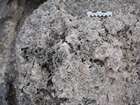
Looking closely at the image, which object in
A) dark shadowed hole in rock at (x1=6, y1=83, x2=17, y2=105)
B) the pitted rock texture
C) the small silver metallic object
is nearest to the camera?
the pitted rock texture

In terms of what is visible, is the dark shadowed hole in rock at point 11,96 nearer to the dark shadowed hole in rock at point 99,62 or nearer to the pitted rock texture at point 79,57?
the pitted rock texture at point 79,57

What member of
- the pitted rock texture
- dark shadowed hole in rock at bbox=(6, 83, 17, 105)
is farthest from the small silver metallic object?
dark shadowed hole in rock at bbox=(6, 83, 17, 105)

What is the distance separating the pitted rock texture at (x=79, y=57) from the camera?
102 cm

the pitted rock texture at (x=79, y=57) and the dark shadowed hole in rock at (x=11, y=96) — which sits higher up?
the pitted rock texture at (x=79, y=57)

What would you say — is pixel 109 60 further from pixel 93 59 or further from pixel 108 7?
pixel 108 7

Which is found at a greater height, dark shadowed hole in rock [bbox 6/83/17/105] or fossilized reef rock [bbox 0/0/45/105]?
fossilized reef rock [bbox 0/0/45/105]

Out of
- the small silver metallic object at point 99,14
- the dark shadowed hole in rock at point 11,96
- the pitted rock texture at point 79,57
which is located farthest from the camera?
the dark shadowed hole in rock at point 11,96

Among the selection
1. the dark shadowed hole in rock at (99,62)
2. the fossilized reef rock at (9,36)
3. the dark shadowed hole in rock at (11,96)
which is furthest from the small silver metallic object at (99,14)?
the dark shadowed hole in rock at (11,96)

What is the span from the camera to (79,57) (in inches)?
40.9

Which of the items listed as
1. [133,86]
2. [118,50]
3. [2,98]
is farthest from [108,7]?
[2,98]

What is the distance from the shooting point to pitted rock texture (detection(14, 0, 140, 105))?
3.36 feet

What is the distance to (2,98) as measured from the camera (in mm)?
1286

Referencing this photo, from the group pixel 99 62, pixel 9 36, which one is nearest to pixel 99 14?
pixel 99 62

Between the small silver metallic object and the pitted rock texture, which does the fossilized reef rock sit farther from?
the small silver metallic object
